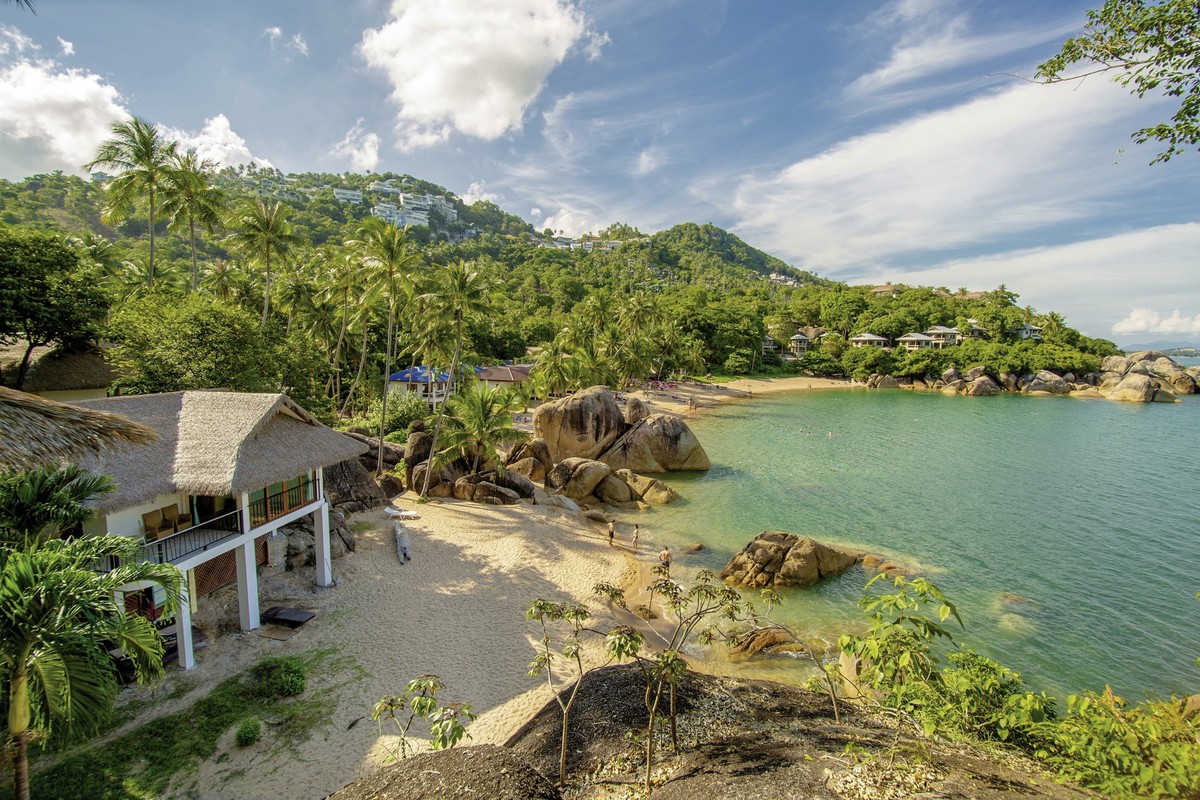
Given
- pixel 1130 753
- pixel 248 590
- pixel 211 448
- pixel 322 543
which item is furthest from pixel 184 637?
pixel 1130 753

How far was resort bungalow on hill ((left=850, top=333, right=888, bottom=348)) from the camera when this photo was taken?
288 ft

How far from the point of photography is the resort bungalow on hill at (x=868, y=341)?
8781 centimetres

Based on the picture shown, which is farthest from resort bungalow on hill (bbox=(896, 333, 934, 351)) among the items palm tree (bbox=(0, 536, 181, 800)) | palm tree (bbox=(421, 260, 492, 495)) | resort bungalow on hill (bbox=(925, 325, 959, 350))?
palm tree (bbox=(0, 536, 181, 800))

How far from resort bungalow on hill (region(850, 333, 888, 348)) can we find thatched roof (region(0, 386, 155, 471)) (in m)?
96.0

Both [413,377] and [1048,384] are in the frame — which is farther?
[1048,384]

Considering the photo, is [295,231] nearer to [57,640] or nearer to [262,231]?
[262,231]

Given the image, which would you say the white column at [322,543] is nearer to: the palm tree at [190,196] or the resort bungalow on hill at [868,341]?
the palm tree at [190,196]

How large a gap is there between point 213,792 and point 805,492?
28.1 metres

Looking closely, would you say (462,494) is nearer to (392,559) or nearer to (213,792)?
(392,559)

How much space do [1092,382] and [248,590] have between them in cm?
10495

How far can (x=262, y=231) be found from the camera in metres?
28.0

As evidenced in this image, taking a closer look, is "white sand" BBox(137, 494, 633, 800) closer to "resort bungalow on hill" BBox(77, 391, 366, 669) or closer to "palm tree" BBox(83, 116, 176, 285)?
"resort bungalow on hill" BBox(77, 391, 366, 669)

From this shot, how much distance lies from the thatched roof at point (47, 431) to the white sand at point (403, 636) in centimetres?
608

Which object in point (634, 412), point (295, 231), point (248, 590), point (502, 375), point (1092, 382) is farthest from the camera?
point (1092, 382)
